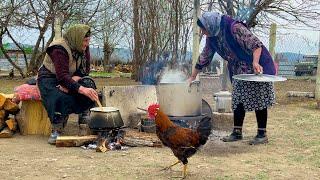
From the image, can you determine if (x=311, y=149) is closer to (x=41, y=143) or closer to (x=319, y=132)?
(x=319, y=132)

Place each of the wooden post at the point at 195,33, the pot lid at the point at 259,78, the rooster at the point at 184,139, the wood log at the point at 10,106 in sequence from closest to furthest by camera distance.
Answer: the rooster at the point at 184,139
the pot lid at the point at 259,78
the wood log at the point at 10,106
the wooden post at the point at 195,33

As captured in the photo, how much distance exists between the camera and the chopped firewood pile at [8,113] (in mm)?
6031

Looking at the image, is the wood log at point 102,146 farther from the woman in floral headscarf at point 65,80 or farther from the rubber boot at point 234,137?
the rubber boot at point 234,137

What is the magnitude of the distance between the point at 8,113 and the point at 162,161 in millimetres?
2549

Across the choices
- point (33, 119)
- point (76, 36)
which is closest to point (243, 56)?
point (76, 36)

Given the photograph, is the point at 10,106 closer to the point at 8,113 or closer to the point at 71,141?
the point at 8,113

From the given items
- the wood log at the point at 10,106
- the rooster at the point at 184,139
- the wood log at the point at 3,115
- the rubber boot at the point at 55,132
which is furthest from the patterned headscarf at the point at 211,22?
the wood log at the point at 3,115

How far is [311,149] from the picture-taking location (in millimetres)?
5230

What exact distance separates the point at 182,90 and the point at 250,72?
793mm

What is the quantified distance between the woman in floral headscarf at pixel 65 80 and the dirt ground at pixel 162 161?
44 centimetres

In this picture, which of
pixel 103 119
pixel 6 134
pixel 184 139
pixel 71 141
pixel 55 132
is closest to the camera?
pixel 184 139

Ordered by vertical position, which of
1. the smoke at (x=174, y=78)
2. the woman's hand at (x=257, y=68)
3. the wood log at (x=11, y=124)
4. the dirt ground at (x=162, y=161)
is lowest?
the dirt ground at (x=162, y=161)

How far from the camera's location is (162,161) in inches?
182

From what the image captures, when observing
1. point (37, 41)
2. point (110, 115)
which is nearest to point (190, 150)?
point (110, 115)
